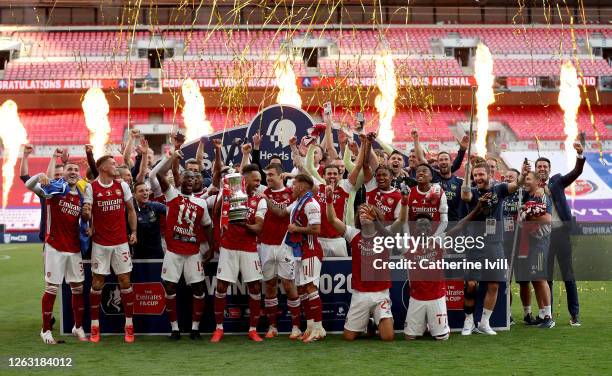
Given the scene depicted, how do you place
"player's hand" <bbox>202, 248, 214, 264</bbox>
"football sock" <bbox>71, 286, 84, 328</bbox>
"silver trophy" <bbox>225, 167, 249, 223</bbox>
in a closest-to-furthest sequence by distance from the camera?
"silver trophy" <bbox>225, 167, 249, 223</bbox> → "football sock" <bbox>71, 286, 84, 328</bbox> → "player's hand" <bbox>202, 248, 214, 264</bbox>

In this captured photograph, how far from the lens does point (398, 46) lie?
3988 centimetres

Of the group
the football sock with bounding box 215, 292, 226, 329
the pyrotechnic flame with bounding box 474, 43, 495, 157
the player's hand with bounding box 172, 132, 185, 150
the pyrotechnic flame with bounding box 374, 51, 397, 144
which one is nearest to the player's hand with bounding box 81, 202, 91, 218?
the player's hand with bounding box 172, 132, 185, 150

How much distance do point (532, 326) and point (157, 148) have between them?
28188 mm

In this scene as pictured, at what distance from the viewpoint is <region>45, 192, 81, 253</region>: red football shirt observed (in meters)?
8.90

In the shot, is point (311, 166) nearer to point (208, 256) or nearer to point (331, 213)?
point (331, 213)

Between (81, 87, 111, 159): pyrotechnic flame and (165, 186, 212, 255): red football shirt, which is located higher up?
(81, 87, 111, 159): pyrotechnic flame

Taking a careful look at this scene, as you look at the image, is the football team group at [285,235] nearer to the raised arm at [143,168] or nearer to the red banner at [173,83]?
the raised arm at [143,168]

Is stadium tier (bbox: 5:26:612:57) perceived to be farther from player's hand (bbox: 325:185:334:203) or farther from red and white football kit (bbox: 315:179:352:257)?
player's hand (bbox: 325:185:334:203)

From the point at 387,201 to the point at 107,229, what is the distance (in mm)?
2952

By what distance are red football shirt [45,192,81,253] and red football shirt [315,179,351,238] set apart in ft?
8.55

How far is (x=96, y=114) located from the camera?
119 feet

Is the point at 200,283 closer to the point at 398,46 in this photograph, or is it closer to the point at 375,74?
the point at 375,74

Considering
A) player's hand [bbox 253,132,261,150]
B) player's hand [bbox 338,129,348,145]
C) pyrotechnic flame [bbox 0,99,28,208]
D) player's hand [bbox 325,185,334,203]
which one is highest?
pyrotechnic flame [bbox 0,99,28,208]

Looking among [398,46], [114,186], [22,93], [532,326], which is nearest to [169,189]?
[114,186]
